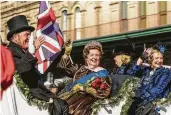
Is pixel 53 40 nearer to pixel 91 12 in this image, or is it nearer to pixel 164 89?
pixel 164 89

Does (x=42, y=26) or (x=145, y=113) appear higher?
(x=42, y=26)

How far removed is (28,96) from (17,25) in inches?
28.9

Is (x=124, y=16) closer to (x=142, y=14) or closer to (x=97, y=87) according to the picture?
(x=142, y=14)

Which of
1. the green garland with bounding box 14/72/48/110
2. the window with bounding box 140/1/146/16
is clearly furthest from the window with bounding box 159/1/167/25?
the green garland with bounding box 14/72/48/110

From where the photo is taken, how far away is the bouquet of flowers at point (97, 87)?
Answer: 5.81 meters

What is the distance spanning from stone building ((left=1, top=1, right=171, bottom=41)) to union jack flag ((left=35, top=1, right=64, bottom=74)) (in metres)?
14.8

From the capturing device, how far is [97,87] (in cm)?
581

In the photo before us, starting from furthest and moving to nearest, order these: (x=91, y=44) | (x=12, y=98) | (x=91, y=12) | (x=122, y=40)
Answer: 1. (x=91, y=12)
2. (x=122, y=40)
3. (x=91, y=44)
4. (x=12, y=98)

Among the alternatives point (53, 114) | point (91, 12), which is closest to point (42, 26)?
point (53, 114)

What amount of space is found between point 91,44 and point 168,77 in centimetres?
100

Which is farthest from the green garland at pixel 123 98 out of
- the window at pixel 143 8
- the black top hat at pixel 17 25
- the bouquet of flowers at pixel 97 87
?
the window at pixel 143 8

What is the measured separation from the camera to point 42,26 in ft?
36.2

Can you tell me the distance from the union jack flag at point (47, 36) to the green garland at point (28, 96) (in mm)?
5358

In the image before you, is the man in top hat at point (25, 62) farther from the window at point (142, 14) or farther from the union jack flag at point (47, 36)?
the window at point (142, 14)
